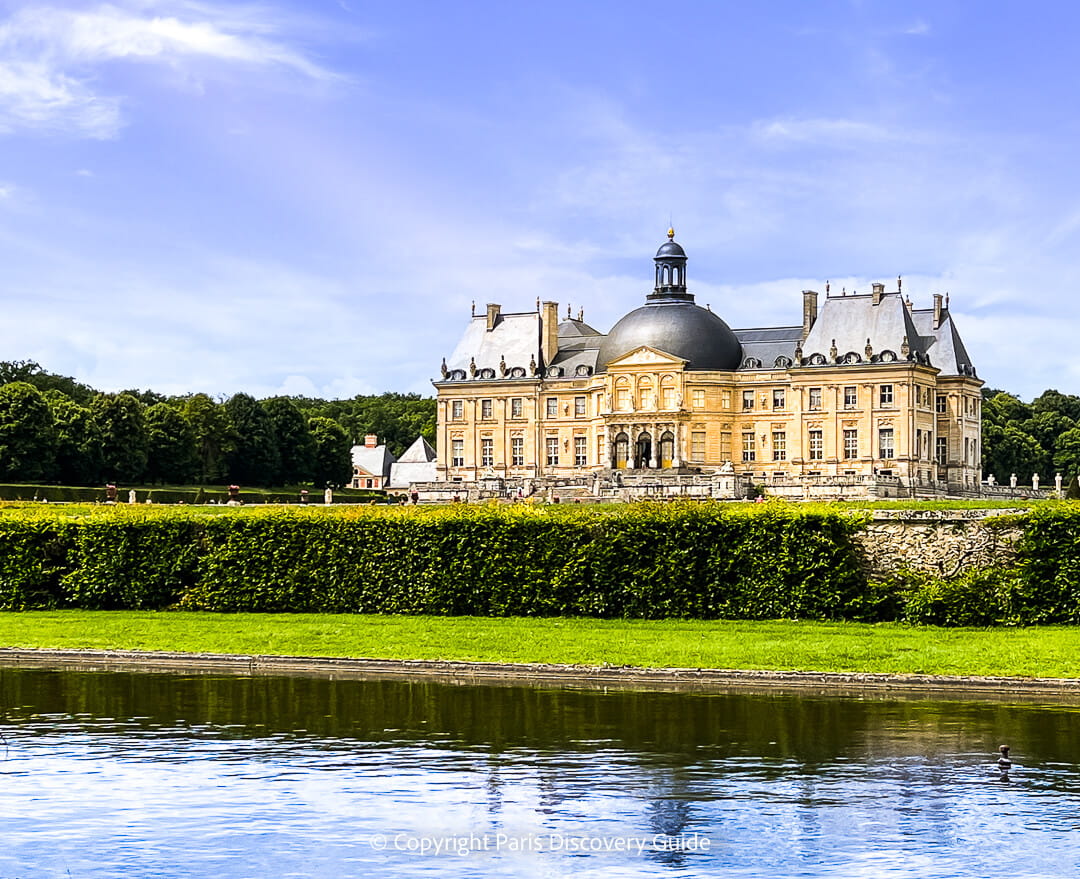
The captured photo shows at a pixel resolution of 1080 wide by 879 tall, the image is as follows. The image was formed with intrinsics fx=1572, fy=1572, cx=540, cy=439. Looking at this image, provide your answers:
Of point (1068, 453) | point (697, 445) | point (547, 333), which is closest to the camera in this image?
point (697, 445)

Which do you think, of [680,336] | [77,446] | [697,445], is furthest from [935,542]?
[77,446]

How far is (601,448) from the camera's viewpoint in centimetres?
8881

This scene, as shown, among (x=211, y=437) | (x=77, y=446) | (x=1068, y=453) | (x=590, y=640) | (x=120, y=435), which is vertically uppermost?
(x=211, y=437)

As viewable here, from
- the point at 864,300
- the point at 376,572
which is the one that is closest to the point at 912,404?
the point at 864,300

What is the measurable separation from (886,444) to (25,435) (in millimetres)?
46039

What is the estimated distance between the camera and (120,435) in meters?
90.9

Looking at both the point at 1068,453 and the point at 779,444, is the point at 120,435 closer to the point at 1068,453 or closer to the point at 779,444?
the point at 779,444

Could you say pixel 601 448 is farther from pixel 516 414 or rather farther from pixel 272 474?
pixel 272 474

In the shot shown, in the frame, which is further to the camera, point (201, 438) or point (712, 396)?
point (201, 438)

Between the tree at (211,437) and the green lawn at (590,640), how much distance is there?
71.6m

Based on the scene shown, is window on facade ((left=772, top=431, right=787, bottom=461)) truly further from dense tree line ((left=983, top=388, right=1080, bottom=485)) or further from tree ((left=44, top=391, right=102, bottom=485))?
tree ((left=44, top=391, right=102, bottom=485))

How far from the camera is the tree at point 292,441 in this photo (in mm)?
105812

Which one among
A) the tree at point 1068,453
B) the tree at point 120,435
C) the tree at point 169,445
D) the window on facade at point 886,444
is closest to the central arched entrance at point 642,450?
the window on facade at point 886,444

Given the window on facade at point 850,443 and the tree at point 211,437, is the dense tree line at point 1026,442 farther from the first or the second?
the tree at point 211,437
